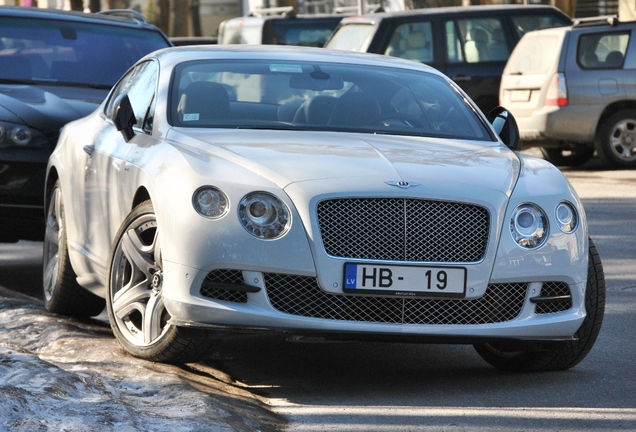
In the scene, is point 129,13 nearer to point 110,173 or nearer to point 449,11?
point 110,173

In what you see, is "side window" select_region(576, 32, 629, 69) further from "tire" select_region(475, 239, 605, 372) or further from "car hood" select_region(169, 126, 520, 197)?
"tire" select_region(475, 239, 605, 372)

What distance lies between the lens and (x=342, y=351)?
678 centimetres

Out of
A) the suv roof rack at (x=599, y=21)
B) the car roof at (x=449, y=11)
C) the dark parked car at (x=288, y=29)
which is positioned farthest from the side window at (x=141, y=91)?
the dark parked car at (x=288, y=29)

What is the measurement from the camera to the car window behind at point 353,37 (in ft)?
60.6

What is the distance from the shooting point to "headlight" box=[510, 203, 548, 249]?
19.0 feet

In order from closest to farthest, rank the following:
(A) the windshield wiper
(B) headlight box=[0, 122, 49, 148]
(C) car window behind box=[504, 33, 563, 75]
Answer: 1. (B) headlight box=[0, 122, 49, 148]
2. (A) the windshield wiper
3. (C) car window behind box=[504, 33, 563, 75]

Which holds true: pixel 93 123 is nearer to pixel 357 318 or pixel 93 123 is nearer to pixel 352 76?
pixel 352 76

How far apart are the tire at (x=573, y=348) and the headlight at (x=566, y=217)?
14.1 inches

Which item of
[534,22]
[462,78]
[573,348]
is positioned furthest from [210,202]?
[534,22]

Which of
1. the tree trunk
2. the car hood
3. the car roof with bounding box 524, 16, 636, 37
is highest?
the car hood

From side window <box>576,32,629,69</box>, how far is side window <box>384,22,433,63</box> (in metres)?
2.23

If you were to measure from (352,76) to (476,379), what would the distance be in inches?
72.2

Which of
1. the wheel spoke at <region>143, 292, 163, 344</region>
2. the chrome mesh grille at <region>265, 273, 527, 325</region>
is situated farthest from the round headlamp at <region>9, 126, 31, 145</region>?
the chrome mesh grille at <region>265, 273, 527, 325</region>

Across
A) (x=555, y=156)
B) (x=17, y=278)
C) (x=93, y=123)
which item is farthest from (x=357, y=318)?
(x=555, y=156)
